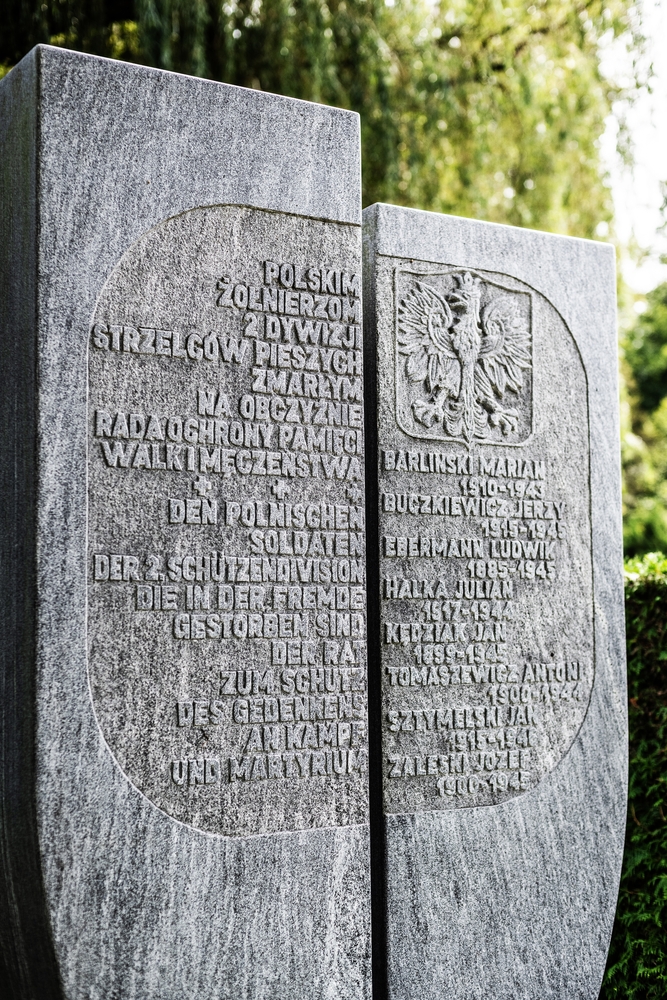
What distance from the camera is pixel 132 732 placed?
329cm

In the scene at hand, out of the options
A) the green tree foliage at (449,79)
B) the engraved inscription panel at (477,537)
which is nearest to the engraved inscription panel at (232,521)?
→ the engraved inscription panel at (477,537)

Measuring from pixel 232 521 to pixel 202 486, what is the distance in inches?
6.0

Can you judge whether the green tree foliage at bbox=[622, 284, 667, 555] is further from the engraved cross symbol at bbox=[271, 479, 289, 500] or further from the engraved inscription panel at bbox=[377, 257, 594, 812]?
the engraved cross symbol at bbox=[271, 479, 289, 500]

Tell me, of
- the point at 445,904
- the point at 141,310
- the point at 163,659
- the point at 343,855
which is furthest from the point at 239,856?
the point at 141,310

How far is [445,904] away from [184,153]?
106 inches

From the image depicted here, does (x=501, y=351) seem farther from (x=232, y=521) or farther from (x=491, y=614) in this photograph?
(x=232, y=521)

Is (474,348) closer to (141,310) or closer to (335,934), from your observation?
(141,310)

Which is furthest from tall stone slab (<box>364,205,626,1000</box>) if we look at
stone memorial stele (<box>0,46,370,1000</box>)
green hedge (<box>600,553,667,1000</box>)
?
green hedge (<box>600,553,667,1000</box>)

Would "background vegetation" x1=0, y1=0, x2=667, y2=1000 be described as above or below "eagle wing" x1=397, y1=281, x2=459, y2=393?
above

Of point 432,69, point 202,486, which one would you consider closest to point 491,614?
point 202,486

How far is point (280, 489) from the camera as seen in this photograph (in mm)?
3670

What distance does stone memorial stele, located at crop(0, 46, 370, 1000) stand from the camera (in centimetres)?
320

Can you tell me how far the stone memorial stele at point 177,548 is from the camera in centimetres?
320

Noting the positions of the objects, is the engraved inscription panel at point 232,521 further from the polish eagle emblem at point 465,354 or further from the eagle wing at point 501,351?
the eagle wing at point 501,351
